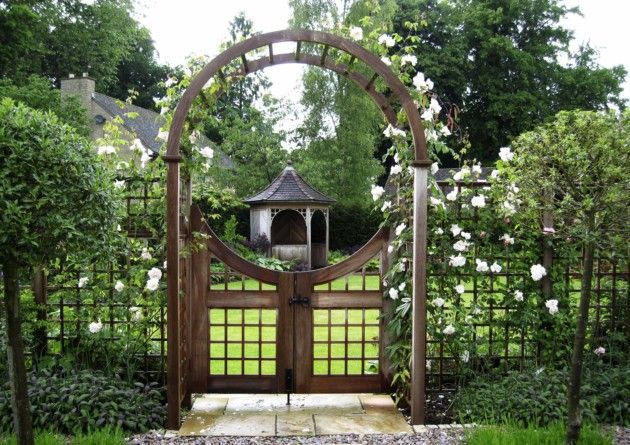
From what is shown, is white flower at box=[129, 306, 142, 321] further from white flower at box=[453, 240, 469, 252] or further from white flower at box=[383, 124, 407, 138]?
white flower at box=[453, 240, 469, 252]

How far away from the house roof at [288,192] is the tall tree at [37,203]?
11.8m

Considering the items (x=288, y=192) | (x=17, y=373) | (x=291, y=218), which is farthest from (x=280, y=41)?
(x=291, y=218)

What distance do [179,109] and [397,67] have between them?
6.09 ft

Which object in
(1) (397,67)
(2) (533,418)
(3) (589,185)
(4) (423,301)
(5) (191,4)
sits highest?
(5) (191,4)

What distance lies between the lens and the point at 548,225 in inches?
183

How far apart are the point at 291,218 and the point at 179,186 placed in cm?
1297

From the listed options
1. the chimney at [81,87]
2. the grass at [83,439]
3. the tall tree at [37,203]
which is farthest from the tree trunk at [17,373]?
the chimney at [81,87]

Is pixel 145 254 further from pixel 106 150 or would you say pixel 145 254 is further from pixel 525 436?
pixel 525 436

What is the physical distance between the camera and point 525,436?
11.2 ft

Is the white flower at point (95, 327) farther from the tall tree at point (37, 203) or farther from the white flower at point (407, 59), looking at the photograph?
the white flower at point (407, 59)

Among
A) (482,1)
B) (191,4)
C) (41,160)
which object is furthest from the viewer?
(482,1)

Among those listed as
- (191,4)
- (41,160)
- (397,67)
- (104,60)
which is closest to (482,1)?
(191,4)

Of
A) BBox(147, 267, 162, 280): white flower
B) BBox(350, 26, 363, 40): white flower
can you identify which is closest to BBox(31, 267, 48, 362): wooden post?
BBox(147, 267, 162, 280): white flower

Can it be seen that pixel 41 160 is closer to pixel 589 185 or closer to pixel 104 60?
pixel 589 185
